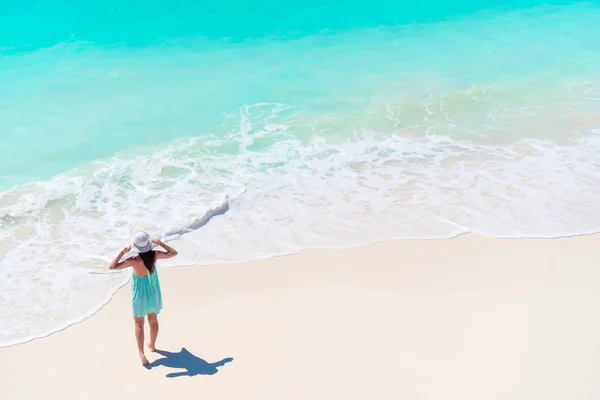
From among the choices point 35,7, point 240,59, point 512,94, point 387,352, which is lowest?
point 387,352

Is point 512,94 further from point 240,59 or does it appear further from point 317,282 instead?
point 317,282

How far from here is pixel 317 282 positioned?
6668 millimetres

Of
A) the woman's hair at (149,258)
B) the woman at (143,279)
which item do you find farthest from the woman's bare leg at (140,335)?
the woman's hair at (149,258)

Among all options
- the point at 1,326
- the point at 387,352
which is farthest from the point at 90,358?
the point at 387,352

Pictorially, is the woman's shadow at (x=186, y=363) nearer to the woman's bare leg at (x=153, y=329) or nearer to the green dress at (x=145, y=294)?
the woman's bare leg at (x=153, y=329)

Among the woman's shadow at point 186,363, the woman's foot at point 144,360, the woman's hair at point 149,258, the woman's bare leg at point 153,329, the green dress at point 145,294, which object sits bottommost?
the woman's shadow at point 186,363

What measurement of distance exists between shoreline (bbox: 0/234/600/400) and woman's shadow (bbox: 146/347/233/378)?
15 millimetres

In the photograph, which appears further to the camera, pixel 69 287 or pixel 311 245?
pixel 311 245

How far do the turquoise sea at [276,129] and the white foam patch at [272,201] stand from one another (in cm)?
3

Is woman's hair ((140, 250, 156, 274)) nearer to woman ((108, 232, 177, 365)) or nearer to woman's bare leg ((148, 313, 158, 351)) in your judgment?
woman ((108, 232, 177, 365))

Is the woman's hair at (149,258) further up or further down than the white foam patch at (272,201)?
further up

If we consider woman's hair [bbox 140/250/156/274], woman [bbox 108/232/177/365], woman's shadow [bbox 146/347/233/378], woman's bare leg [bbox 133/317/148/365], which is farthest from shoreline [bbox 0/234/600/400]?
woman's hair [bbox 140/250/156/274]

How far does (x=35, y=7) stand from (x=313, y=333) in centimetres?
1501

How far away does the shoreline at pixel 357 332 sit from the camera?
5.20 metres
